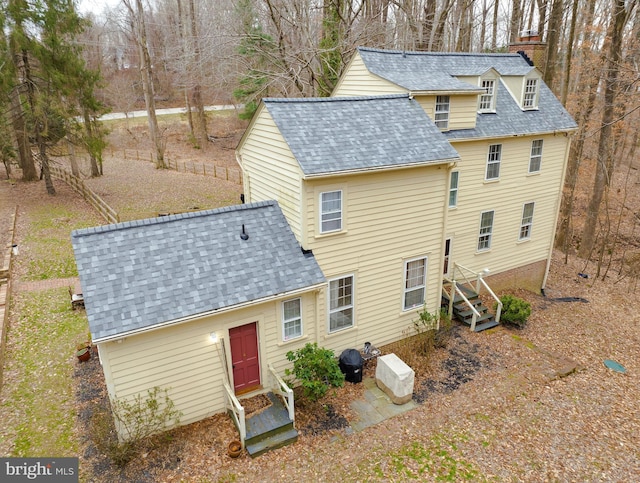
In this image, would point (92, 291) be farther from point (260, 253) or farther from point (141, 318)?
point (260, 253)

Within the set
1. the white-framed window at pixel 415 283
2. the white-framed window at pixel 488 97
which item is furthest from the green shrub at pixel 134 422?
the white-framed window at pixel 488 97

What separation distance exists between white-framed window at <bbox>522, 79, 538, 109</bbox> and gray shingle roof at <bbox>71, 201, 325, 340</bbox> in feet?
39.1

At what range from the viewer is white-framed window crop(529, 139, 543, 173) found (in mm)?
17078

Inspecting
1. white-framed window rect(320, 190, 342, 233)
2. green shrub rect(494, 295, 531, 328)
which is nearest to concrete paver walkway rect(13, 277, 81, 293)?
white-framed window rect(320, 190, 342, 233)

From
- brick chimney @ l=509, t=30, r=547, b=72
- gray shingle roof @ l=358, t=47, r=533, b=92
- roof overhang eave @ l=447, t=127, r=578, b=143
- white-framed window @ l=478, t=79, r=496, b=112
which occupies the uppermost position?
brick chimney @ l=509, t=30, r=547, b=72

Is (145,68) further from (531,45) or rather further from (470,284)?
(470,284)

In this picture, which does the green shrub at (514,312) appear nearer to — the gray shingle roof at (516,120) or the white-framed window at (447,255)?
the white-framed window at (447,255)

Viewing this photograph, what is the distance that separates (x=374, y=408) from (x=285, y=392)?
2.47 m

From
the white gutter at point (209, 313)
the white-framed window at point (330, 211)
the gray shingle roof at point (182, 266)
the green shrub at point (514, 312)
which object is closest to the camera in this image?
the white gutter at point (209, 313)

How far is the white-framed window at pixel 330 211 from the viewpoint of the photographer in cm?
1110

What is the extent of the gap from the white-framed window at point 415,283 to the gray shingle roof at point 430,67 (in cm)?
546

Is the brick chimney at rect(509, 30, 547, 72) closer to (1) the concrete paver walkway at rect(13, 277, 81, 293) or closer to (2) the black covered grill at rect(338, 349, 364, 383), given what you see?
(2) the black covered grill at rect(338, 349, 364, 383)

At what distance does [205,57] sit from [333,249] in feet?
52.2

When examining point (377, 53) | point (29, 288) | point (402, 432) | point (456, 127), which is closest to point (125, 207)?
point (29, 288)
